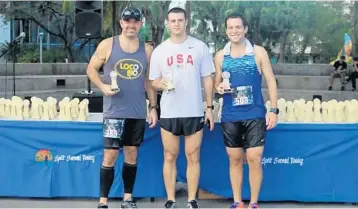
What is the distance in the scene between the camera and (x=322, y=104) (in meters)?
5.10

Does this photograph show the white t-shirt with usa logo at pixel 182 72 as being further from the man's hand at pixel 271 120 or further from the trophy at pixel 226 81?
the man's hand at pixel 271 120

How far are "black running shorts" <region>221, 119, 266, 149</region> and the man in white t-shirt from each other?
191 mm

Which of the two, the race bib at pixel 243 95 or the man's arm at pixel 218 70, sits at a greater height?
the man's arm at pixel 218 70

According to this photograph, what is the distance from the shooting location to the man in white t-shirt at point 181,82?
432 cm

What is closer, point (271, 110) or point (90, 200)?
point (271, 110)

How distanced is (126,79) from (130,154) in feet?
2.08

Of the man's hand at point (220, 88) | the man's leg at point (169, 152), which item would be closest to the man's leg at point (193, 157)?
the man's leg at point (169, 152)

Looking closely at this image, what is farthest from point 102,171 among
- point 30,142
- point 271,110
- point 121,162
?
point 271,110

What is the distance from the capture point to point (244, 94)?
4.32 m

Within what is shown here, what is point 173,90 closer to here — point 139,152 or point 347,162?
point 139,152

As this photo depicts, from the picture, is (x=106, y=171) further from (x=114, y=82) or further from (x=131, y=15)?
(x=131, y=15)

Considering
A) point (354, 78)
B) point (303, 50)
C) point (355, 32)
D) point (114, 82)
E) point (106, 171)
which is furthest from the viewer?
point (303, 50)

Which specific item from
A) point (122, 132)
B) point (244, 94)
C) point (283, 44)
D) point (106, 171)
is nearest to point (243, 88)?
point (244, 94)

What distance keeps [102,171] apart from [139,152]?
58cm
